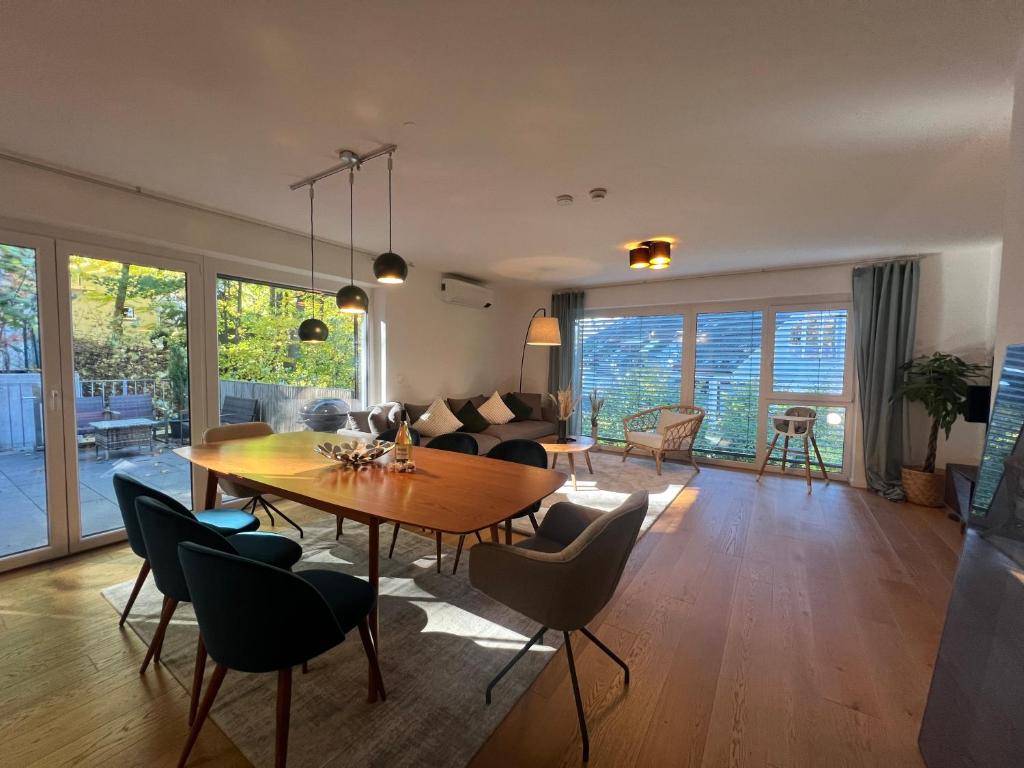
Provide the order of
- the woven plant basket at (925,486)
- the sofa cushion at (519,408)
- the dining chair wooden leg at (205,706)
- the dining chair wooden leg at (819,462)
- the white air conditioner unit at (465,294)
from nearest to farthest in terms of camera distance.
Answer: the dining chair wooden leg at (205,706), the woven plant basket at (925,486), the dining chair wooden leg at (819,462), the white air conditioner unit at (465,294), the sofa cushion at (519,408)

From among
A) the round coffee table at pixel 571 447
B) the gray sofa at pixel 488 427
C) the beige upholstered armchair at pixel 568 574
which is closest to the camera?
the beige upholstered armchair at pixel 568 574

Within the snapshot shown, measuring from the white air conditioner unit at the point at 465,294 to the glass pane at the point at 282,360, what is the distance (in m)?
1.13

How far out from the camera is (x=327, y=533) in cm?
320

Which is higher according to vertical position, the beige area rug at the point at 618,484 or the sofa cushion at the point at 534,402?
the sofa cushion at the point at 534,402

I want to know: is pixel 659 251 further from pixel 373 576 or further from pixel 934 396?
pixel 373 576

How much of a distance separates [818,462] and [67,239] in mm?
6984

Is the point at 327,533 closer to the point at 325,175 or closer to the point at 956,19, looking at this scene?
the point at 325,175

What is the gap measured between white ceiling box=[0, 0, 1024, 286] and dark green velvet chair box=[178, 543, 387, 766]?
1.72 m

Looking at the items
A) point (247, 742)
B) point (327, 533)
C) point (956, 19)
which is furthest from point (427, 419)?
point (956, 19)

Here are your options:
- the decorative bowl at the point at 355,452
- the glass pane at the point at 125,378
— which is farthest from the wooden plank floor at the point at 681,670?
the decorative bowl at the point at 355,452

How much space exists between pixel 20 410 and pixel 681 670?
13.2 feet

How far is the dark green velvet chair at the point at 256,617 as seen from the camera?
44.9 inches

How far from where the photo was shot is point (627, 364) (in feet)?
19.9

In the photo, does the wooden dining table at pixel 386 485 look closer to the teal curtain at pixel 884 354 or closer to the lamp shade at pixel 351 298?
the lamp shade at pixel 351 298
